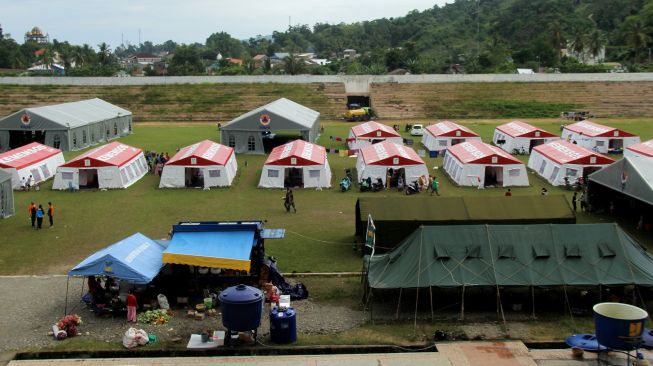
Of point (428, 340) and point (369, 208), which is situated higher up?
point (369, 208)

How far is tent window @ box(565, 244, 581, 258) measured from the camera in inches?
619

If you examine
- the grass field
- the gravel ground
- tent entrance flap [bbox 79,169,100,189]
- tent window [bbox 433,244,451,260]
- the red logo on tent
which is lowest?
the gravel ground

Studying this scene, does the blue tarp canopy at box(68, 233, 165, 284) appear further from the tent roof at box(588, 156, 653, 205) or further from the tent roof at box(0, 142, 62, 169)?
the tent roof at box(0, 142, 62, 169)

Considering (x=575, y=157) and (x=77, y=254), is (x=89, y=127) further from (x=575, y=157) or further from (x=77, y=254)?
(x=575, y=157)

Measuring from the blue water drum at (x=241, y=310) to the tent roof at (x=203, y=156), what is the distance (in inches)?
722

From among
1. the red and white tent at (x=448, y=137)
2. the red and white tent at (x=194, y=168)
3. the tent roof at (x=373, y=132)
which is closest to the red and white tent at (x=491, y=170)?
the red and white tent at (x=448, y=137)

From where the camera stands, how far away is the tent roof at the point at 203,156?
31375 mm

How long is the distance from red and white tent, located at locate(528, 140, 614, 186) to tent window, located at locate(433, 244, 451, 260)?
56.7ft

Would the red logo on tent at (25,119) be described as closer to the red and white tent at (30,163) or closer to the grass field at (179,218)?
the red and white tent at (30,163)

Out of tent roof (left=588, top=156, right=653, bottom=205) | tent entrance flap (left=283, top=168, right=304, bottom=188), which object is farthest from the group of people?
tent roof (left=588, top=156, right=653, bottom=205)

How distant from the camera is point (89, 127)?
151ft

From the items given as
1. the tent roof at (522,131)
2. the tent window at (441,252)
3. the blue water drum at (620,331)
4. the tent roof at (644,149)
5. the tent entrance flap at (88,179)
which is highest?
the tent roof at (522,131)

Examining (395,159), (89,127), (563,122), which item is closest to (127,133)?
(89,127)

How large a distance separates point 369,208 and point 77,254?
30.8ft
